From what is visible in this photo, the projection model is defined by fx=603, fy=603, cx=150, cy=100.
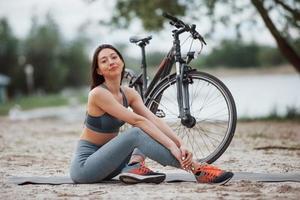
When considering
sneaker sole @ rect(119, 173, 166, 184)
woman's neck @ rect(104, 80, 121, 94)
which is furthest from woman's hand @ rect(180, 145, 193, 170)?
woman's neck @ rect(104, 80, 121, 94)

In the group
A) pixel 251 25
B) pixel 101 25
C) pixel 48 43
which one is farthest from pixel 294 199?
pixel 48 43

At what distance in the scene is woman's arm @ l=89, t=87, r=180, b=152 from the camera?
428 centimetres

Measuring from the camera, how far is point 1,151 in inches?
278

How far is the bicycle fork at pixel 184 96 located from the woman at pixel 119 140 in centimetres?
69

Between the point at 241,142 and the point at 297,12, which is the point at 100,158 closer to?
the point at 241,142

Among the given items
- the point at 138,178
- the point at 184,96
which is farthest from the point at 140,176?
the point at 184,96

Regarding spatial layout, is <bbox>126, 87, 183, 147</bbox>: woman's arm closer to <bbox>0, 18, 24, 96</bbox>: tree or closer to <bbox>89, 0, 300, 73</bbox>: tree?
<bbox>89, 0, 300, 73</bbox>: tree

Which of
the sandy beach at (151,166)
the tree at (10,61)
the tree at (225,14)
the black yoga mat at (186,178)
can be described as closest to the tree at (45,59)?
the tree at (10,61)

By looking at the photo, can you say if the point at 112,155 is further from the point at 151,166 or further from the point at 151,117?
the point at 151,166

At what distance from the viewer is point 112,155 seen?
14.3 ft

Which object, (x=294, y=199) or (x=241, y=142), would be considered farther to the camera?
(x=241, y=142)

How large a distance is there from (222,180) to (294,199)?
2.13ft

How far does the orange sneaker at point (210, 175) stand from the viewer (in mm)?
4260

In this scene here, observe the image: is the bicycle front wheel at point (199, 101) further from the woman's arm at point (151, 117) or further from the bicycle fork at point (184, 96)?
the woman's arm at point (151, 117)
